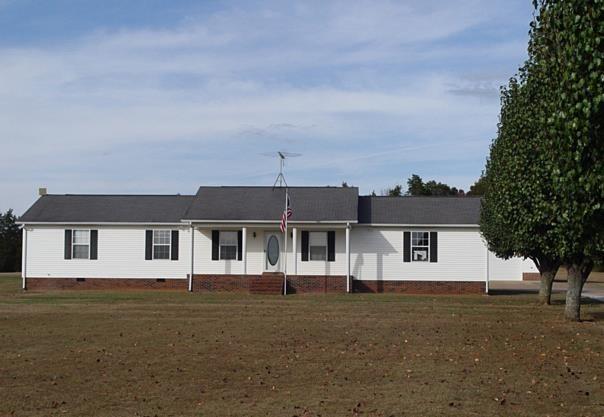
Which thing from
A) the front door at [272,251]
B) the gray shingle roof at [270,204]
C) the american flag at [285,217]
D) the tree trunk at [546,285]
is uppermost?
the gray shingle roof at [270,204]

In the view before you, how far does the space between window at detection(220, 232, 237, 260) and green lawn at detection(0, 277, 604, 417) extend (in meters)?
11.6

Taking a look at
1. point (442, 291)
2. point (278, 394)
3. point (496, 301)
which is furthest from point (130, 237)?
point (278, 394)

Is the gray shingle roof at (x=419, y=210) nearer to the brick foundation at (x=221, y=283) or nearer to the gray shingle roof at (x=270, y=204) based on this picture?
the gray shingle roof at (x=270, y=204)

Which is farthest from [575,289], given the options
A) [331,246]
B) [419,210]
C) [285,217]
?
[331,246]

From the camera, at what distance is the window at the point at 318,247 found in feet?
118

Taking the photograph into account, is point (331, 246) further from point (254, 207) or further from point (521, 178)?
point (521, 178)

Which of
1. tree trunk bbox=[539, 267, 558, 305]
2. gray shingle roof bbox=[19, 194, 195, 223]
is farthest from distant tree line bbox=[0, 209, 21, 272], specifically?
tree trunk bbox=[539, 267, 558, 305]

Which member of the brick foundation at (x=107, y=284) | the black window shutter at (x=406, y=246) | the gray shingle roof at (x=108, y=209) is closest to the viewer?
the black window shutter at (x=406, y=246)

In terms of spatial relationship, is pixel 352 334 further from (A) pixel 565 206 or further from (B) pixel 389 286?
(B) pixel 389 286

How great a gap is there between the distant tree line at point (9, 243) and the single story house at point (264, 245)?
2158 cm

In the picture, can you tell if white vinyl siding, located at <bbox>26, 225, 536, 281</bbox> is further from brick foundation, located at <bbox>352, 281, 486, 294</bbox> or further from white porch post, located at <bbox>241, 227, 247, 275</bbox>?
white porch post, located at <bbox>241, 227, 247, 275</bbox>

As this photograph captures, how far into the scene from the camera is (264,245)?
119ft

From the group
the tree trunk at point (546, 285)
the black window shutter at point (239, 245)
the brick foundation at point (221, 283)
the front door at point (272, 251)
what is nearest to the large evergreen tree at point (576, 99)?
the tree trunk at point (546, 285)

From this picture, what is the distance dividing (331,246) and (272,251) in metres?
2.61
